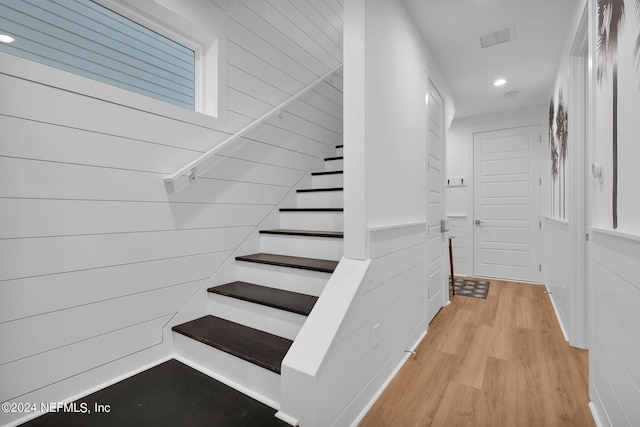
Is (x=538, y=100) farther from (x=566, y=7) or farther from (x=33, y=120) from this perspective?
(x=33, y=120)

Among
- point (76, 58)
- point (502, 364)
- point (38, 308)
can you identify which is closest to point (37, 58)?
point (76, 58)

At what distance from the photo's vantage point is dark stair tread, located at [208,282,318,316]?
1638 millimetres

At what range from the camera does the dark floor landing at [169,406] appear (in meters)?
1.27

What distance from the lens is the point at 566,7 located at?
2197 mm

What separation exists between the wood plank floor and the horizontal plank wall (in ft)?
4.56

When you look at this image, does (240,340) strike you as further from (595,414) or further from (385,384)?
(595,414)

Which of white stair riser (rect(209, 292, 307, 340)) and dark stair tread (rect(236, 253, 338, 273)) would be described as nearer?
white stair riser (rect(209, 292, 307, 340))

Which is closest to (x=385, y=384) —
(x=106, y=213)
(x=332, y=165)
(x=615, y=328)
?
(x=615, y=328)

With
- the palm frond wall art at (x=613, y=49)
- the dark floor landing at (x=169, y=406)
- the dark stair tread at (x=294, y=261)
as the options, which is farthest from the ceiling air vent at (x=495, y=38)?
the dark floor landing at (x=169, y=406)

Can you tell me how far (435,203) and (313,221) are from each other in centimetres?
134

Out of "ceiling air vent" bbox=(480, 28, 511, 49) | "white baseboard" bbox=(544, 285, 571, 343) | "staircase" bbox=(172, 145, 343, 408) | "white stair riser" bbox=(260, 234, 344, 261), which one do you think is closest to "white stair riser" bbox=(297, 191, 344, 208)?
"staircase" bbox=(172, 145, 343, 408)

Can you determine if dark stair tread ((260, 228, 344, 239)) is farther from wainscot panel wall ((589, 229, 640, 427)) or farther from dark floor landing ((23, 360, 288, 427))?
wainscot panel wall ((589, 229, 640, 427))

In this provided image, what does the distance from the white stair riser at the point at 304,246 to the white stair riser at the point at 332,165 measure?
1084 millimetres

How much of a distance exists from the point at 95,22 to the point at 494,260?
5.23m
